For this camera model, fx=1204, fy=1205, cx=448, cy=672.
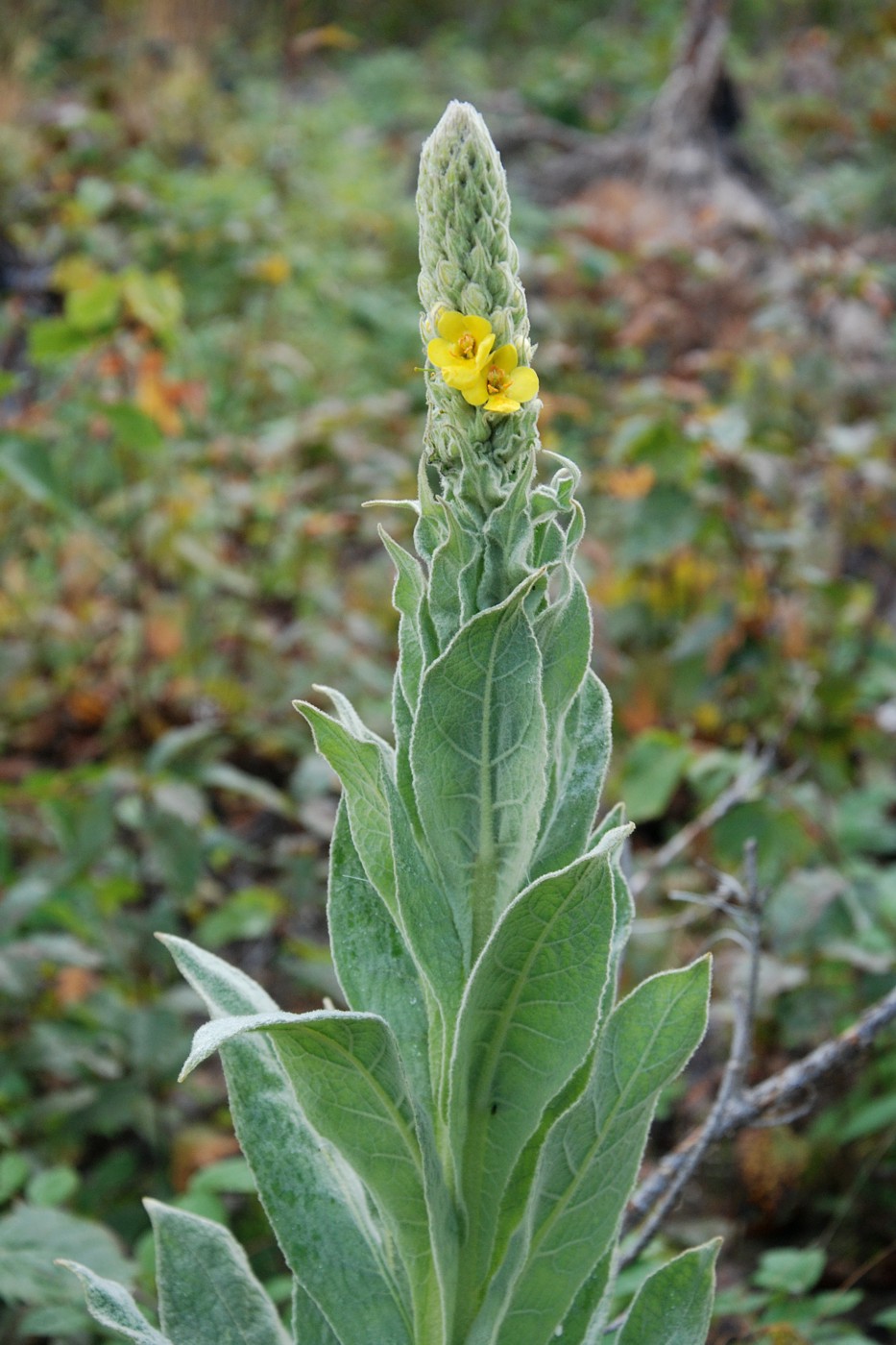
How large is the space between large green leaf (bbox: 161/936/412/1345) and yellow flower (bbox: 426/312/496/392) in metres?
0.50

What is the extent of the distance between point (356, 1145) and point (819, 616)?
2561 millimetres

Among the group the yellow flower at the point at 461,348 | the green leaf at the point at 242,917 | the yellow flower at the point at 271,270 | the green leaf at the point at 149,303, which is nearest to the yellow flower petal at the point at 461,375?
the yellow flower at the point at 461,348

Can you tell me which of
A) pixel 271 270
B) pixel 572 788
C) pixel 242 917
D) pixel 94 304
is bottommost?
pixel 242 917

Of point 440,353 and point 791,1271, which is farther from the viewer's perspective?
point 791,1271

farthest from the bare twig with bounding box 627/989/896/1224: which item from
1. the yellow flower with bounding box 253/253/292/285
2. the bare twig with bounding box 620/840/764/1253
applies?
the yellow flower with bounding box 253/253/292/285

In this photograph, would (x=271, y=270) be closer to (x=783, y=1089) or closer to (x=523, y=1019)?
(x=783, y=1089)

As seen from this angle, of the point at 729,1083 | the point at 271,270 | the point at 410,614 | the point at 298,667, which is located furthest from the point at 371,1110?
the point at 271,270

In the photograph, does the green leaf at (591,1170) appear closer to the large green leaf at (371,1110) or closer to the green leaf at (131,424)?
the large green leaf at (371,1110)

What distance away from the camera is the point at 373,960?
0.99 meters

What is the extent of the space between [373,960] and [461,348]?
0.49 m

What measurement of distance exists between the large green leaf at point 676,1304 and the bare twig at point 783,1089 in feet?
0.74

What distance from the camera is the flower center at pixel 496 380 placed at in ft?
2.67

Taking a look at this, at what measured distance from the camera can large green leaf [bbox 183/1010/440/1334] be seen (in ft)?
2.77

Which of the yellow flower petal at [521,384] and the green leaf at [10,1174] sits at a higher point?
the yellow flower petal at [521,384]
